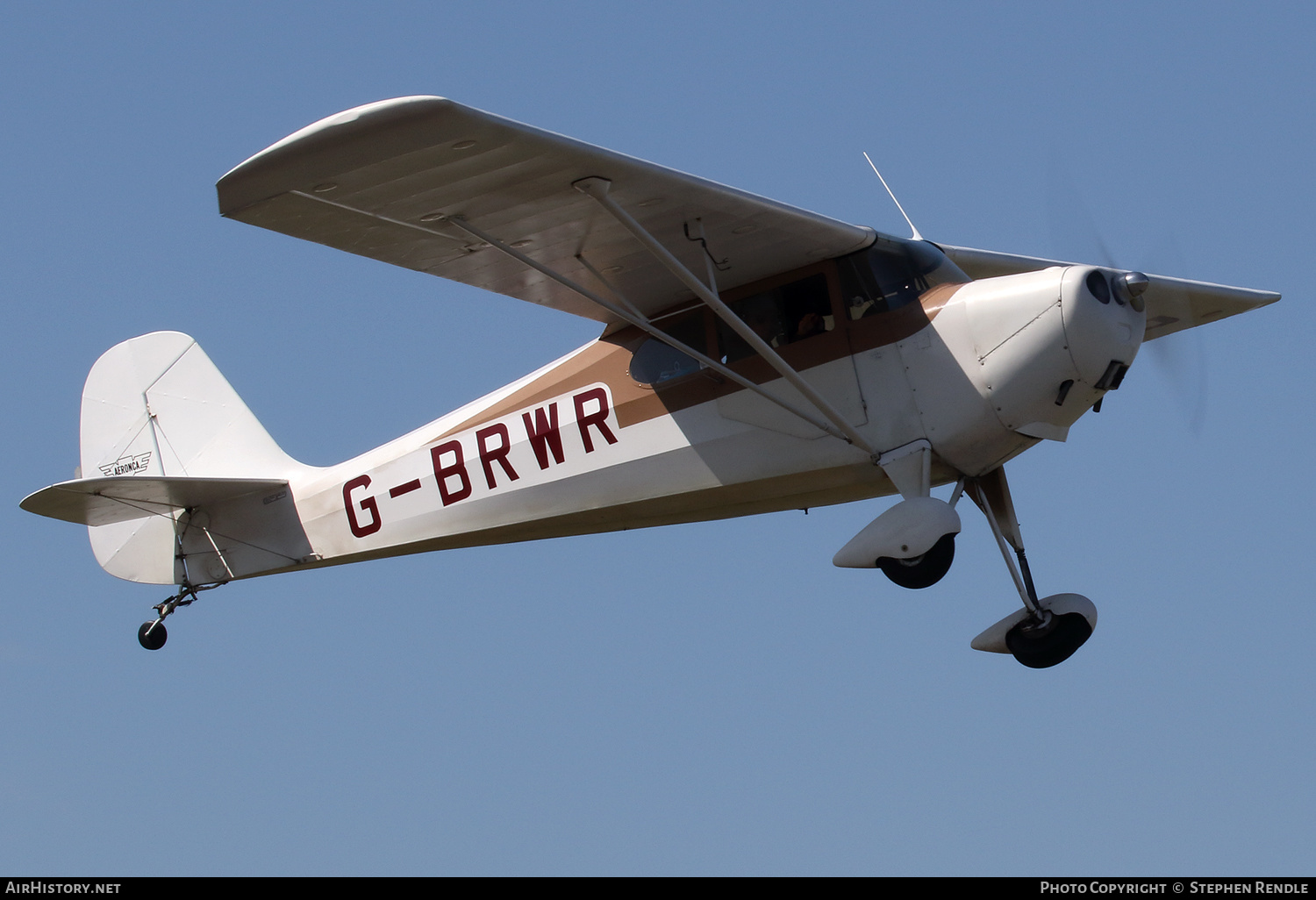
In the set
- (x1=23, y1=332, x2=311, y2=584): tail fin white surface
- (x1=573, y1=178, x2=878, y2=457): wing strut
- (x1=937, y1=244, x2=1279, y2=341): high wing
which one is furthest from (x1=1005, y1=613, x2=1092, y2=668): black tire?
(x1=23, y1=332, x2=311, y2=584): tail fin white surface

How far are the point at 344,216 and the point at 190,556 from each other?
4.73m

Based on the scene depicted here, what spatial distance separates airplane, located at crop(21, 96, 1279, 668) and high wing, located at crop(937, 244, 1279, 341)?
2 centimetres

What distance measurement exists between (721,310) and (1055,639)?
3.15m

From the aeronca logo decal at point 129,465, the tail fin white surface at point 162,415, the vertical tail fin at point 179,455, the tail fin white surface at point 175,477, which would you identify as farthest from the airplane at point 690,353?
the aeronca logo decal at point 129,465

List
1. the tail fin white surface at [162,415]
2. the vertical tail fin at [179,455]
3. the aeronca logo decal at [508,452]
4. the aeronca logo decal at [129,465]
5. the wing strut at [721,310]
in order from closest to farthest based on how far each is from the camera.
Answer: the wing strut at [721,310] → the aeronca logo decal at [508,452] → the vertical tail fin at [179,455] → the tail fin white surface at [162,415] → the aeronca logo decal at [129,465]

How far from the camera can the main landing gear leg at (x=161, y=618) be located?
12555mm

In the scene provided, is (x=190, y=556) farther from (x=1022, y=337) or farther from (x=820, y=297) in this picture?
(x=1022, y=337)

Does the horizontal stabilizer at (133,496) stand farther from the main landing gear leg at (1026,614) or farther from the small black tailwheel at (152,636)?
the main landing gear leg at (1026,614)

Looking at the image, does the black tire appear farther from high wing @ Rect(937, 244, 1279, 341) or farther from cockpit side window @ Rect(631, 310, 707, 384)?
cockpit side window @ Rect(631, 310, 707, 384)

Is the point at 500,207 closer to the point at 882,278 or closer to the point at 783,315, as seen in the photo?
the point at 783,315

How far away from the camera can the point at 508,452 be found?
1132cm

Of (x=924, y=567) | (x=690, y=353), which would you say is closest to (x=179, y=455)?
(x=690, y=353)

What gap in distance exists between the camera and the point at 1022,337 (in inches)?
375

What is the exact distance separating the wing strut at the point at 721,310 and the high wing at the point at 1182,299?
8.76 ft
